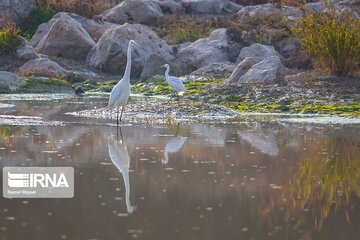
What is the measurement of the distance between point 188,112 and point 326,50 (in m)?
4.80

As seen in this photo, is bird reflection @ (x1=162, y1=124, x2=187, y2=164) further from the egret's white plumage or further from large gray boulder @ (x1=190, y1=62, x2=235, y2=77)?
large gray boulder @ (x1=190, y1=62, x2=235, y2=77)

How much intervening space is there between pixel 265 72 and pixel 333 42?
2280 mm

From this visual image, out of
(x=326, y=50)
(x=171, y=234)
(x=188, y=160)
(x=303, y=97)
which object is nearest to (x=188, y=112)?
(x=303, y=97)

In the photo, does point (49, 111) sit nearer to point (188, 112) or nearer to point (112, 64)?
point (188, 112)

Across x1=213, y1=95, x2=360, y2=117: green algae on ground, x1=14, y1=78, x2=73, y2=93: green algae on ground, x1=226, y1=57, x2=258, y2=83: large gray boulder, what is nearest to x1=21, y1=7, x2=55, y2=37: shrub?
x1=14, y1=78, x2=73, y2=93: green algae on ground

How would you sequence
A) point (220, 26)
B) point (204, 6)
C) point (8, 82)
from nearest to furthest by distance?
point (8, 82) < point (220, 26) < point (204, 6)

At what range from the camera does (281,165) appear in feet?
43.7

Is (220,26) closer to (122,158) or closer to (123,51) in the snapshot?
(123,51)

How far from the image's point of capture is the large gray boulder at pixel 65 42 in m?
33.1

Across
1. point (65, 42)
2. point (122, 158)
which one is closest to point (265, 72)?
point (65, 42)

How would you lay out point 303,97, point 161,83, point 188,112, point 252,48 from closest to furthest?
point 188,112 < point 303,97 < point 161,83 < point 252,48

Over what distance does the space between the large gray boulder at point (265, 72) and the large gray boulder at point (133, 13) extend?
1486 centimetres

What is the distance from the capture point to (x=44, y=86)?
2759cm

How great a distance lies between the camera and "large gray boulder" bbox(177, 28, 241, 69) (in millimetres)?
32250
